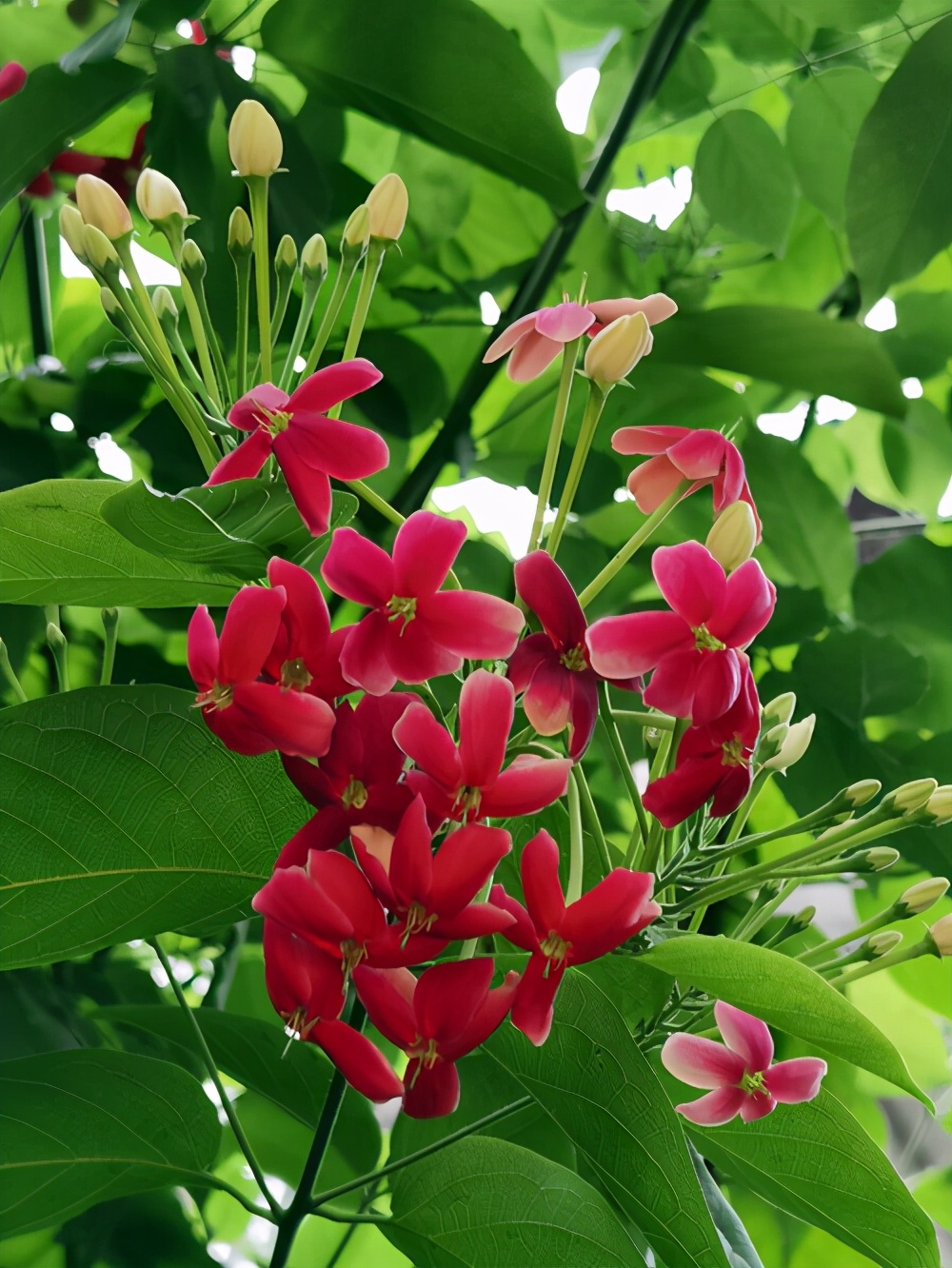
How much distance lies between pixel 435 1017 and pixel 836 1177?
0.42 ft

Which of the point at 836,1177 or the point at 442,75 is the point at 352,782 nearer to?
the point at 836,1177

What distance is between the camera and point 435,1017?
0.67 ft

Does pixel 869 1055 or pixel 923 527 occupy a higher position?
pixel 923 527

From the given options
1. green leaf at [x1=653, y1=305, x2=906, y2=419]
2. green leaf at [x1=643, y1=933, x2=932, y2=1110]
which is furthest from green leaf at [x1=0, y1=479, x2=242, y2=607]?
green leaf at [x1=653, y1=305, x2=906, y2=419]

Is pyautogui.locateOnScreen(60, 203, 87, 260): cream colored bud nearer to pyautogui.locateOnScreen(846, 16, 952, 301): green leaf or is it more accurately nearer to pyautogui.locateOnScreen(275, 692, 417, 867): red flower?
pyautogui.locateOnScreen(275, 692, 417, 867): red flower

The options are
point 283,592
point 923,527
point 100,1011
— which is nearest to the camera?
point 283,592

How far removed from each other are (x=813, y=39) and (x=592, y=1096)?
0.44m

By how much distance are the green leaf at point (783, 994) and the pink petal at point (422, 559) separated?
9 cm

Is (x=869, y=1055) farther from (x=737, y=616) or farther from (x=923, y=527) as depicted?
(x=923, y=527)

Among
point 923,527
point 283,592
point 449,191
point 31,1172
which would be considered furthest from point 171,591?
point 923,527

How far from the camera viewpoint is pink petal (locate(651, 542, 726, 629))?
212 mm

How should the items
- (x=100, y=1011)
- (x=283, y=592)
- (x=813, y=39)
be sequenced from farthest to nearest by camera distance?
1. (x=813, y=39)
2. (x=100, y=1011)
3. (x=283, y=592)

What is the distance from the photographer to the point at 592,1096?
0.24 metres

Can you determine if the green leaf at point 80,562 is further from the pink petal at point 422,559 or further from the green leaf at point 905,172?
the green leaf at point 905,172
